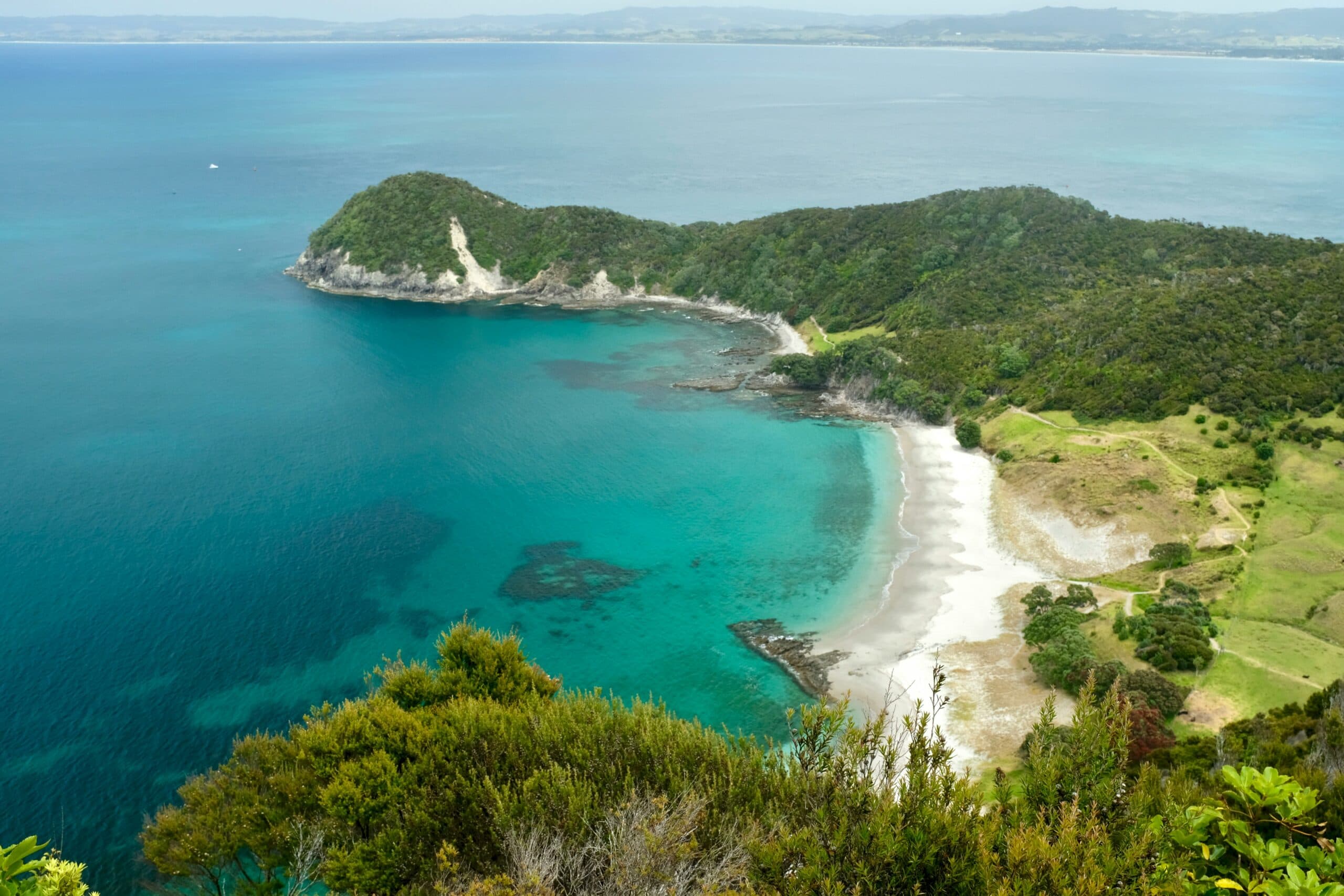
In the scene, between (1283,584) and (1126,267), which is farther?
(1126,267)

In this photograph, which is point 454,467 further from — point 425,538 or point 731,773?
point 731,773

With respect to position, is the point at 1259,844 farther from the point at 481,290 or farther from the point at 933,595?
the point at 481,290

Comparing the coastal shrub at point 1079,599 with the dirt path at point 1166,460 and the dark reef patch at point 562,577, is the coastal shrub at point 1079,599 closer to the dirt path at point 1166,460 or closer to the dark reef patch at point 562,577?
the dirt path at point 1166,460

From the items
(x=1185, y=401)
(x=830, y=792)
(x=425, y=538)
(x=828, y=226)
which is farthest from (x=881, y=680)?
(x=828, y=226)

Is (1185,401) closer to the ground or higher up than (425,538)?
higher up

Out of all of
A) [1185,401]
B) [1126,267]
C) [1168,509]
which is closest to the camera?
[1168,509]
